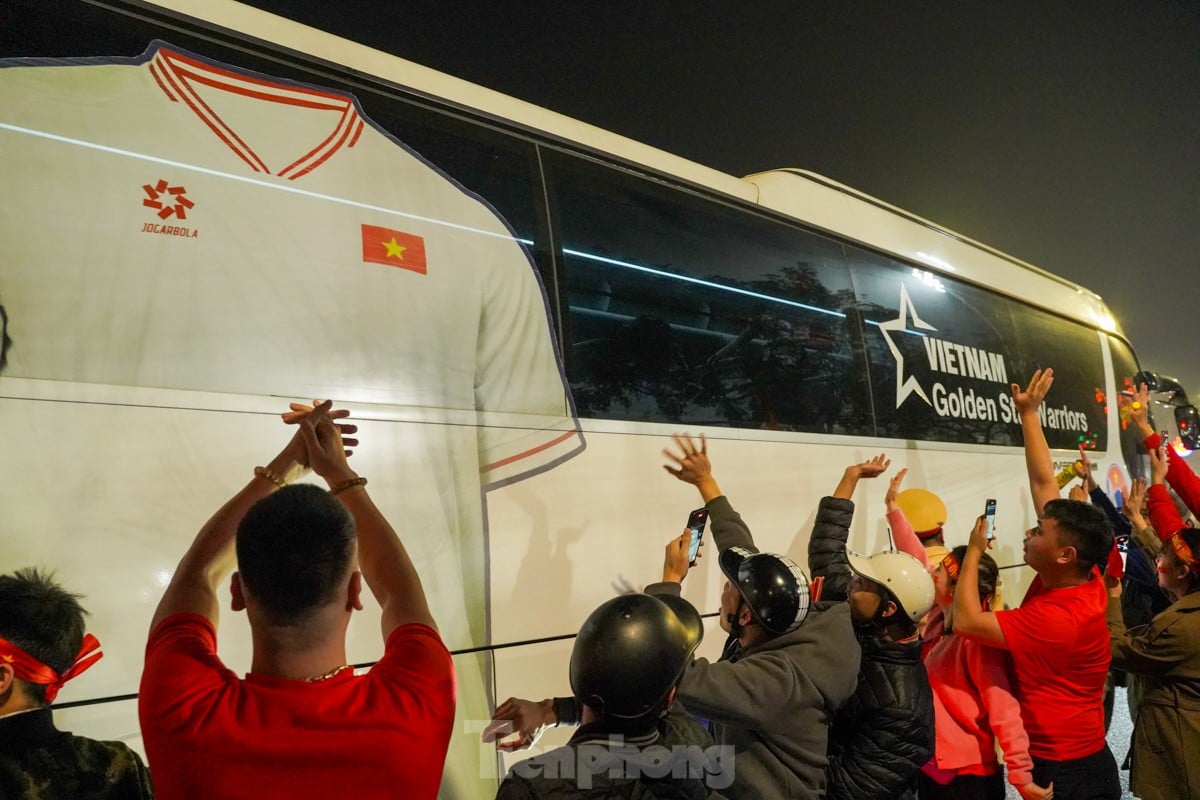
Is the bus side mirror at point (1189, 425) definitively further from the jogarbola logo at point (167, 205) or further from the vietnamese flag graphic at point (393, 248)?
the jogarbola logo at point (167, 205)

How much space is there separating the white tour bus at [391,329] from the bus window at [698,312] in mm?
14

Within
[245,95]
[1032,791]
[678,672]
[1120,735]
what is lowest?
[1120,735]

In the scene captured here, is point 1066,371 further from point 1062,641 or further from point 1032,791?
point 1032,791

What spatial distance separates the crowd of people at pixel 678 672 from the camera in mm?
1200

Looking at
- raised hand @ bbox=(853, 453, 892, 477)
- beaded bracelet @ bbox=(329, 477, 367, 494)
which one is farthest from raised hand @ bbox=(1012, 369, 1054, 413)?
beaded bracelet @ bbox=(329, 477, 367, 494)

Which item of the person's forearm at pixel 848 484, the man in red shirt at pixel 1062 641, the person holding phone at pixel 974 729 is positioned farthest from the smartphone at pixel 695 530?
the man in red shirt at pixel 1062 641

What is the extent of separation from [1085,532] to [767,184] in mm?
1931

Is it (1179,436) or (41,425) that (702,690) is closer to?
(41,425)

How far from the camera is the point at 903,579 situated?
2.37 metres

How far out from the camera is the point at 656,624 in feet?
5.38

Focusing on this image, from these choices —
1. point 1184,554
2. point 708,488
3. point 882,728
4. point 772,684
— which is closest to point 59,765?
point 772,684

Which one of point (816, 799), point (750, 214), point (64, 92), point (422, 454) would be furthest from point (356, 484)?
point (750, 214)

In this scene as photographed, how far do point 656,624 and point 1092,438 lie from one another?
520cm

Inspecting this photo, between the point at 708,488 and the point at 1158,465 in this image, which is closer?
the point at 708,488
